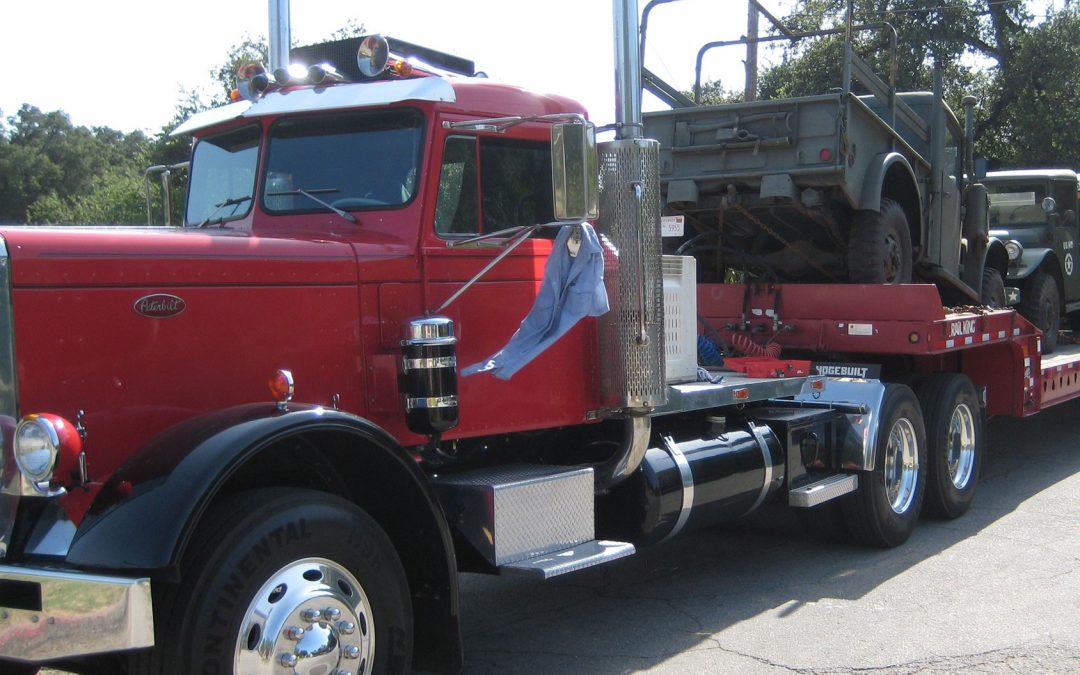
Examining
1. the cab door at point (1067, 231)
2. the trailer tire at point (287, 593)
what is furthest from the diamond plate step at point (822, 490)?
the cab door at point (1067, 231)

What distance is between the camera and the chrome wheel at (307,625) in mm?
3359

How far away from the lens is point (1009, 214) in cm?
1204

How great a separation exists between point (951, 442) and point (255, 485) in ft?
17.8

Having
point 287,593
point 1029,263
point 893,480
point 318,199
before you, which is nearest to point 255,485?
point 287,593

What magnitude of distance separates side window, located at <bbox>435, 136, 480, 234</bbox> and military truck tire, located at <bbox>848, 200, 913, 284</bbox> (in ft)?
13.2

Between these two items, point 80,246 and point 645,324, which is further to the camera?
point 645,324

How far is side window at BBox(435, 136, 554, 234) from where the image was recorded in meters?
4.52

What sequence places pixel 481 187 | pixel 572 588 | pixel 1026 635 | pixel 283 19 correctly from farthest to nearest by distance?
pixel 572 588 → pixel 283 19 → pixel 1026 635 → pixel 481 187

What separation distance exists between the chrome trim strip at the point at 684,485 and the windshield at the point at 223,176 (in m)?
2.33

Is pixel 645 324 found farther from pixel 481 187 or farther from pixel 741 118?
pixel 741 118

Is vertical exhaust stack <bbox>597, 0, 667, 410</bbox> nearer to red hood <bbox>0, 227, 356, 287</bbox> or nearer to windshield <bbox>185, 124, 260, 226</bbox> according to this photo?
red hood <bbox>0, 227, 356, 287</bbox>

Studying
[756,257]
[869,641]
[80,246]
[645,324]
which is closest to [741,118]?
[756,257]

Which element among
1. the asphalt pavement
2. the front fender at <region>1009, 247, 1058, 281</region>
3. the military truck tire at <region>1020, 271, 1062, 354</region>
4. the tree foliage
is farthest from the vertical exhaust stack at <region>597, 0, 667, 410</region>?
the tree foliage

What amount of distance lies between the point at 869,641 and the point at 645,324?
5.90 ft
